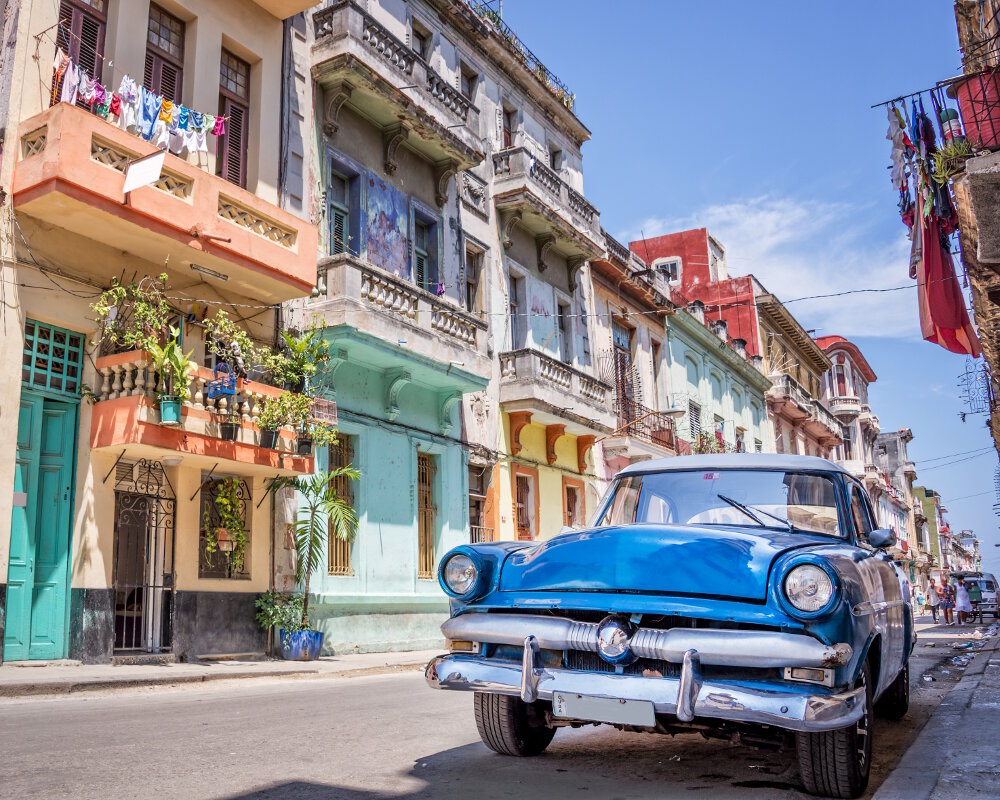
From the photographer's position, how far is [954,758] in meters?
4.43

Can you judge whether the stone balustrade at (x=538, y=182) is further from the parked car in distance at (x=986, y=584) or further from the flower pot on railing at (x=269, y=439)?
the parked car in distance at (x=986, y=584)

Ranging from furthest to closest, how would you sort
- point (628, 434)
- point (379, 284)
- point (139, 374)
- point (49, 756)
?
point (628, 434) < point (379, 284) < point (139, 374) < point (49, 756)

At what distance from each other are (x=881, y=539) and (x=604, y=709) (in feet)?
7.29

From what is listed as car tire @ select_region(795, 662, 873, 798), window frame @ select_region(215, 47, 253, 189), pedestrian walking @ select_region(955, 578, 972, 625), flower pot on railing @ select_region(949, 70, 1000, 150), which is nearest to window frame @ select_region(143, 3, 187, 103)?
window frame @ select_region(215, 47, 253, 189)

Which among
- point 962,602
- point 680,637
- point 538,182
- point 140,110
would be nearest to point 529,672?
point 680,637

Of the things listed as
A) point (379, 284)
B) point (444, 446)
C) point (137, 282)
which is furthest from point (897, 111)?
point (137, 282)

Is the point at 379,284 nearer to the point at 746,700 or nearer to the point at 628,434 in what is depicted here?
the point at 628,434

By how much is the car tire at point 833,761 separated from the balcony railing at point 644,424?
773 inches

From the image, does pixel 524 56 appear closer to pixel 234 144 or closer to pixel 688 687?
pixel 234 144

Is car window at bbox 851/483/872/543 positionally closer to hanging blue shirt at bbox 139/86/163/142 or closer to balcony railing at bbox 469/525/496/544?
hanging blue shirt at bbox 139/86/163/142

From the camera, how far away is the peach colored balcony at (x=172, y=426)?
35.6ft

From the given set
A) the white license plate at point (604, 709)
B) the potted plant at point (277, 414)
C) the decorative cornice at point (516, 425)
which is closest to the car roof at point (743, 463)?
the white license plate at point (604, 709)

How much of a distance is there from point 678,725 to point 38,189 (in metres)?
9.56

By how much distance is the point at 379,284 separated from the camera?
1510cm
